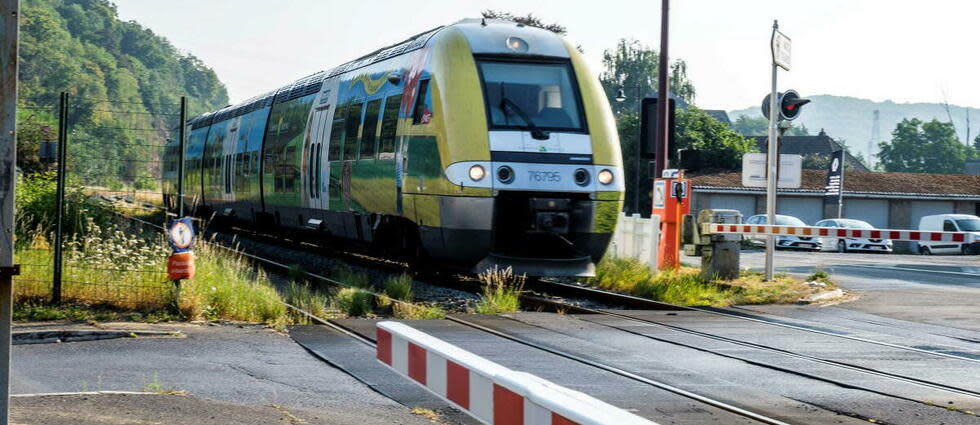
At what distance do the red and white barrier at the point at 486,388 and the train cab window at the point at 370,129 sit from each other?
13162 millimetres

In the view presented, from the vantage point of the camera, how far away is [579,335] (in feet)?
38.5

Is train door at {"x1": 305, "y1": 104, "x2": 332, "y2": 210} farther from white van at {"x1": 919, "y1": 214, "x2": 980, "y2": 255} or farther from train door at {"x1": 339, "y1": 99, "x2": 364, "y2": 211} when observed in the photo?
white van at {"x1": 919, "y1": 214, "x2": 980, "y2": 255}

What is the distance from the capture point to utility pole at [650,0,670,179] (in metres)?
20.5

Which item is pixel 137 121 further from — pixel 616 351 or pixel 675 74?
pixel 675 74

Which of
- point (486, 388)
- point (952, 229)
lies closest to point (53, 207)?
point (486, 388)

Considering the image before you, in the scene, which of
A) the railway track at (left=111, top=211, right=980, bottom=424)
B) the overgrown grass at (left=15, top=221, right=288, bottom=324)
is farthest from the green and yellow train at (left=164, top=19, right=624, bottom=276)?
the overgrown grass at (left=15, top=221, right=288, bottom=324)

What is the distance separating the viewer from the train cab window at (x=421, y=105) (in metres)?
15.6

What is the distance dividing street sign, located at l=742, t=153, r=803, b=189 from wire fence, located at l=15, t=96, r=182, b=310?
8810 mm

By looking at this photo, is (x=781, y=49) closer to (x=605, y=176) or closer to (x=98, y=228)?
(x=605, y=176)

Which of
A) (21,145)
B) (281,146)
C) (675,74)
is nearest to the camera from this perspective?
(281,146)

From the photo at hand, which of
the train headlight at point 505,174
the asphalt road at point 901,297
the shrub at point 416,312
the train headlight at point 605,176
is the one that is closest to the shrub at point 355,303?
the shrub at point 416,312

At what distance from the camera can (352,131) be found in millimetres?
18594

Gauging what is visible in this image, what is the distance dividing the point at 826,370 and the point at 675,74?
11288 centimetres

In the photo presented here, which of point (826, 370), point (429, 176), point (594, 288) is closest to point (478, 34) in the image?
point (429, 176)
